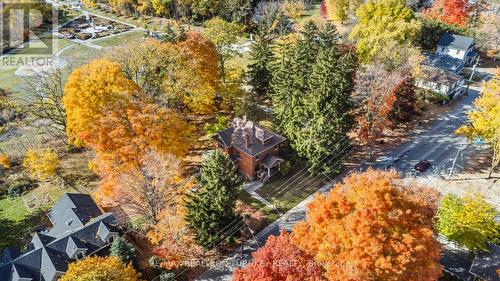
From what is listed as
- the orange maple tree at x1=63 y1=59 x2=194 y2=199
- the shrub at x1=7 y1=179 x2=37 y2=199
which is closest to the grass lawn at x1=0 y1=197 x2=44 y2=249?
the shrub at x1=7 y1=179 x2=37 y2=199

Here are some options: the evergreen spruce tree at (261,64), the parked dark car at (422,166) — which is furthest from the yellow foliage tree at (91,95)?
the parked dark car at (422,166)

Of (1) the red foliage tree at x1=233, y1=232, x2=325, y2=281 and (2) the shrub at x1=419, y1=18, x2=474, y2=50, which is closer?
(1) the red foliage tree at x1=233, y1=232, x2=325, y2=281

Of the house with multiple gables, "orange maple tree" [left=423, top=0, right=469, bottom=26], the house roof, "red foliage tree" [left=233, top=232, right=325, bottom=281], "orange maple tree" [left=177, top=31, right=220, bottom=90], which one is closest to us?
"red foliage tree" [left=233, top=232, right=325, bottom=281]

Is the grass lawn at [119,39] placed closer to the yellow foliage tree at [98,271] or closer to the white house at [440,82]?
the white house at [440,82]

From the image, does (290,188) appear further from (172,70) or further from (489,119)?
(489,119)

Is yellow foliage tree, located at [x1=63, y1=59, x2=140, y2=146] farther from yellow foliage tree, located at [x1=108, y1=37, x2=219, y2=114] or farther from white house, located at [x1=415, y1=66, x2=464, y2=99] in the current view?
white house, located at [x1=415, y1=66, x2=464, y2=99]

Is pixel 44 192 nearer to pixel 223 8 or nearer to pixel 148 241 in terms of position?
pixel 148 241

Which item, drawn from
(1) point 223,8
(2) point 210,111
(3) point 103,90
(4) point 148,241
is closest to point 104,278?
(4) point 148,241
